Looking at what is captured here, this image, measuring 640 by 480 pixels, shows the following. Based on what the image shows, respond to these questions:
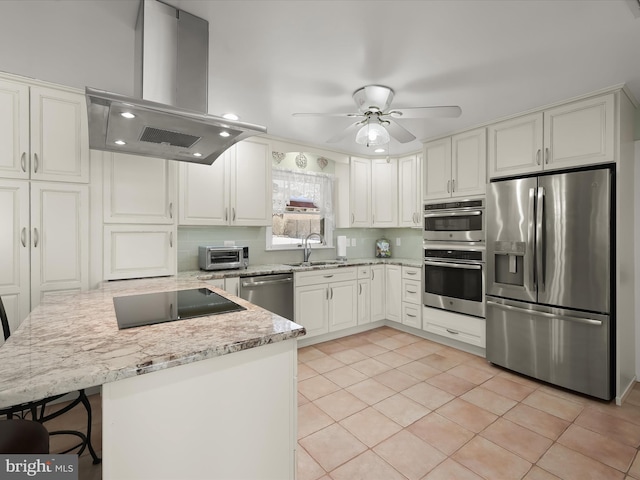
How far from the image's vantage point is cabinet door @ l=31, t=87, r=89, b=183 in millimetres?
2256

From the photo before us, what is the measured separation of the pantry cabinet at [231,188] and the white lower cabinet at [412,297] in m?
1.88

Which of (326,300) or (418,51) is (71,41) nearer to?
(418,51)

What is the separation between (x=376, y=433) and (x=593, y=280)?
2.02m

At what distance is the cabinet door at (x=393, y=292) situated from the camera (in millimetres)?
4160

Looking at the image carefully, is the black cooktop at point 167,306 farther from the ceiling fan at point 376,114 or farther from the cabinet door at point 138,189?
the ceiling fan at point 376,114

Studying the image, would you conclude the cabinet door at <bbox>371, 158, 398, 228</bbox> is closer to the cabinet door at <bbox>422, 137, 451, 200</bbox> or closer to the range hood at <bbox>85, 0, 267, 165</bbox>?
the cabinet door at <bbox>422, 137, 451, 200</bbox>

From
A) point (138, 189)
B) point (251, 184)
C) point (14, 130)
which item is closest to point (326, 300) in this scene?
point (251, 184)

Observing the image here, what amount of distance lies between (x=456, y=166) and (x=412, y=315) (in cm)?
185

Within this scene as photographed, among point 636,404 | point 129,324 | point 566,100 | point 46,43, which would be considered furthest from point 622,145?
point 46,43

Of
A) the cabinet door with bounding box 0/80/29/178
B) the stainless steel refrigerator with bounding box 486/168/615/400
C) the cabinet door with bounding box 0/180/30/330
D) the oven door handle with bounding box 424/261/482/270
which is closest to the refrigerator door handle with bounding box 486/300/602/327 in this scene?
the stainless steel refrigerator with bounding box 486/168/615/400

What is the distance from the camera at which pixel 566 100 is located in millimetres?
2629

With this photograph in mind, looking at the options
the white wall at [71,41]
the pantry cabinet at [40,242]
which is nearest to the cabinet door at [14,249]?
the pantry cabinet at [40,242]

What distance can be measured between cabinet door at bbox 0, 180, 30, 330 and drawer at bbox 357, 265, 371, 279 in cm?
314

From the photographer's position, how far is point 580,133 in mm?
2574
